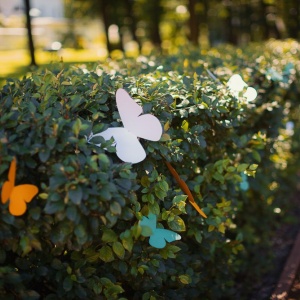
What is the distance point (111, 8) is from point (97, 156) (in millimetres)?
20684

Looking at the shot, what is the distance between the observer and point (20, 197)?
2.29 m

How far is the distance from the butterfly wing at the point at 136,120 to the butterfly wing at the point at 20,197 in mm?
677

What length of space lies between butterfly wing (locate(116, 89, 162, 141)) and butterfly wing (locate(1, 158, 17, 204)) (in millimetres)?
709

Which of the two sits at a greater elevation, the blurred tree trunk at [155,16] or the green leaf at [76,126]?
the green leaf at [76,126]

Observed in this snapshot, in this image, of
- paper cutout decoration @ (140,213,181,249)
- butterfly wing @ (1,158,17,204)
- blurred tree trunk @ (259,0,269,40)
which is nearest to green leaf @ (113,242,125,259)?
paper cutout decoration @ (140,213,181,249)

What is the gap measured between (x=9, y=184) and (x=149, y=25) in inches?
886

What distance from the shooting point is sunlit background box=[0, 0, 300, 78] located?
71.4 feet

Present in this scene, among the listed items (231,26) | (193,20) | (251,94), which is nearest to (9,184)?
(251,94)

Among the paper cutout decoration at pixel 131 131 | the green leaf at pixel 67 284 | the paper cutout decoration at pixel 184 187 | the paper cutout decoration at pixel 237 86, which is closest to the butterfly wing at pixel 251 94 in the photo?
the paper cutout decoration at pixel 237 86

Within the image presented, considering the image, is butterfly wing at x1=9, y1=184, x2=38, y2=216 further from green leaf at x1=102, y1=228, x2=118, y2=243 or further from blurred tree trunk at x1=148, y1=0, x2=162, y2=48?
blurred tree trunk at x1=148, y1=0, x2=162, y2=48

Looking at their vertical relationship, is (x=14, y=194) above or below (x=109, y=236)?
above

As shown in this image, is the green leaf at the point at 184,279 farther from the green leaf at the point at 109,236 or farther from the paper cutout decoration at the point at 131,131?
the paper cutout decoration at the point at 131,131

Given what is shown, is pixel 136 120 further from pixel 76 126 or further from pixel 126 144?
pixel 76 126

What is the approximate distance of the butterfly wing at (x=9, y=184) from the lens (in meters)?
2.24
